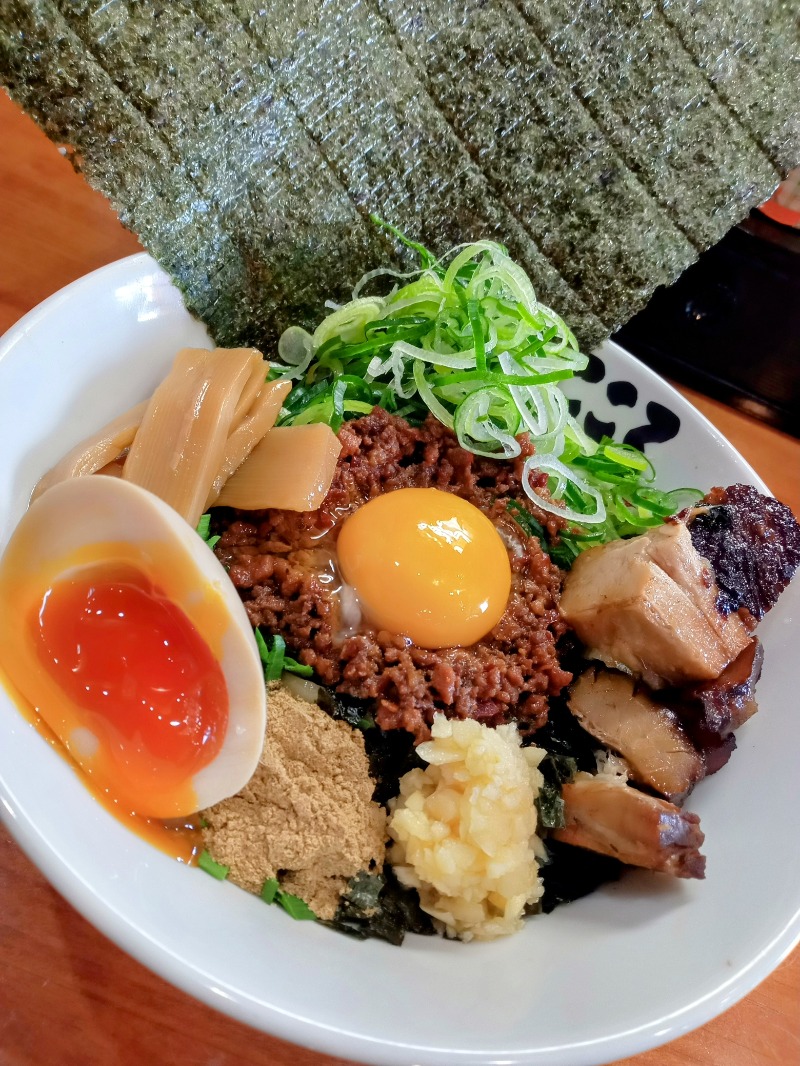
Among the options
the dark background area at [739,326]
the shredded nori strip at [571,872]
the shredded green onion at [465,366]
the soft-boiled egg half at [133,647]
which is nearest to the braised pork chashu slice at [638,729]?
the shredded nori strip at [571,872]

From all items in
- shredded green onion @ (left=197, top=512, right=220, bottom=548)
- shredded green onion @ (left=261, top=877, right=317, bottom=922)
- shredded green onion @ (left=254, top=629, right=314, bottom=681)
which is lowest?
shredded green onion @ (left=261, top=877, right=317, bottom=922)

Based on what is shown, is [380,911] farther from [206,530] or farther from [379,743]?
[206,530]

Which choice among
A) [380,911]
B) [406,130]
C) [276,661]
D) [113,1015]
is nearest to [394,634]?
[276,661]

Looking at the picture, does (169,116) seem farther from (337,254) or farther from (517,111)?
(517,111)

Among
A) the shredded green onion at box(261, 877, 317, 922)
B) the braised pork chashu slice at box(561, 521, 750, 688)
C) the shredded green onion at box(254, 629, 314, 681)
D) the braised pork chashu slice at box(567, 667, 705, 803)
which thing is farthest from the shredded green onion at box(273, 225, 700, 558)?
the shredded green onion at box(261, 877, 317, 922)

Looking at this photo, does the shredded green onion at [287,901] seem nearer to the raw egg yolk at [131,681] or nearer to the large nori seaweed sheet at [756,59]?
the raw egg yolk at [131,681]

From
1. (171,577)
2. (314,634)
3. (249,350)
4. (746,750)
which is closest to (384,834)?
(314,634)

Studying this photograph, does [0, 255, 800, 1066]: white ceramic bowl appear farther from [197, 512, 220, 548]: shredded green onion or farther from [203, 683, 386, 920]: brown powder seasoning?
[197, 512, 220, 548]: shredded green onion
